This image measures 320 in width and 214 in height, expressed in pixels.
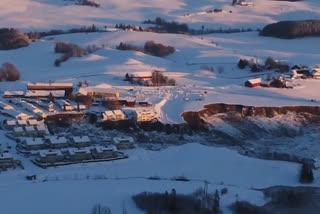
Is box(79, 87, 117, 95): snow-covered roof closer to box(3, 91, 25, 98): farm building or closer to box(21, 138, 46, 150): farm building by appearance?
box(3, 91, 25, 98): farm building

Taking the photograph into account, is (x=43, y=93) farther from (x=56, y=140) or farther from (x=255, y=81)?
(x=255, y=81)

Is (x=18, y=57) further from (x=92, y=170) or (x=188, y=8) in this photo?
(x=188, y=8)

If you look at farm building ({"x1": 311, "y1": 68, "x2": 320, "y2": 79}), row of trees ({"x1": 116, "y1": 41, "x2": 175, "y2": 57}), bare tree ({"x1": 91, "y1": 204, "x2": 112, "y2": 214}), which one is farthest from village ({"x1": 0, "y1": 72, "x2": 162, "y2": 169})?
row of trees ({"x1": 116, "y1": 41, "x2": 175, "y2": 57})

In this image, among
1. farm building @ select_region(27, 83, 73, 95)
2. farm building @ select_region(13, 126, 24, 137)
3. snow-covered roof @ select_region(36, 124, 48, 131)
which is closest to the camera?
farm building @ select_region(13, 126, 24, 137)

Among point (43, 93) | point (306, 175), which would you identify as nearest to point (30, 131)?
point (43, 93)

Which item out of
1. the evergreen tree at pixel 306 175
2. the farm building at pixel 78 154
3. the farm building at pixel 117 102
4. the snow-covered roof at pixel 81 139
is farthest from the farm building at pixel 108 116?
the evergreen tree at pixel 306 175

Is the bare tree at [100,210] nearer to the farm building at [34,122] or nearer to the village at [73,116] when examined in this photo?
the village at [73,116]
